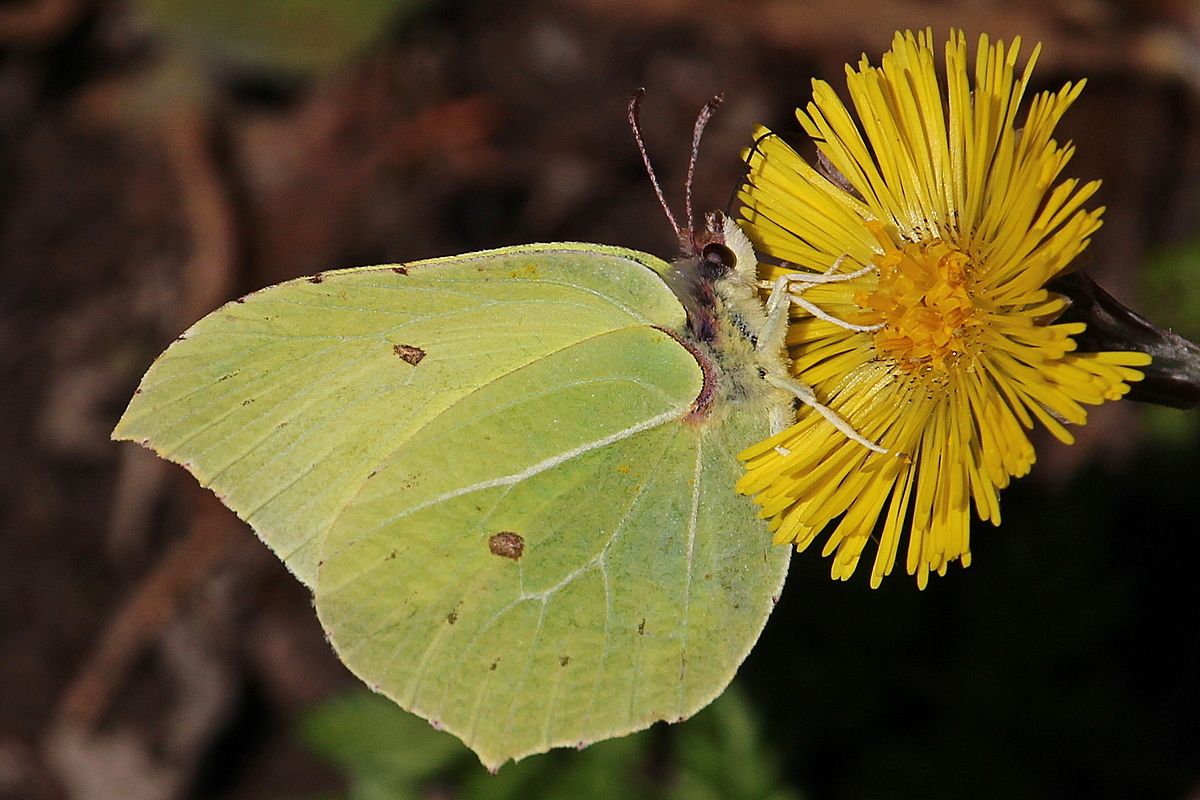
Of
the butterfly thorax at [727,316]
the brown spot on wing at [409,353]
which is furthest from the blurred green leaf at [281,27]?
the butterfly thorax at [727,316]

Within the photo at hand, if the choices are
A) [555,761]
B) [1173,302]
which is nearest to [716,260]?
[555,761]

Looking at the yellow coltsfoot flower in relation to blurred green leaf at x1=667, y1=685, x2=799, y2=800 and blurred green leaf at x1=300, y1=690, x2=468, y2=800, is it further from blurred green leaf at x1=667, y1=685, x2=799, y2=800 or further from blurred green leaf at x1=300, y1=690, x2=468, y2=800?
blurred green leaf at x1=300, y1=690, x2=468, y2=800

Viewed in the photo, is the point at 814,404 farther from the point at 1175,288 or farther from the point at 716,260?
the point at 1175,288

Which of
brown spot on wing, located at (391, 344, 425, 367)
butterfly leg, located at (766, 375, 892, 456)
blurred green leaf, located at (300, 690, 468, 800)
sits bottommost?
blurred green leaf, located at (300, 690, 468, 800)

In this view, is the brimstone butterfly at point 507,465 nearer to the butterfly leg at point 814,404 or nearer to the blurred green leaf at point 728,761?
the butterfly leg at point 814,404

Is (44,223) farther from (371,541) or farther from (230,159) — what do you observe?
(371,541)

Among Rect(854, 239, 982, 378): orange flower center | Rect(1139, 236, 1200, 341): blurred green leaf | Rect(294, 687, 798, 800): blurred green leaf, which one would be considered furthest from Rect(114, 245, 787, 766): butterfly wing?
Rect(1139, 236, 1200, 341): blurred green leaf
